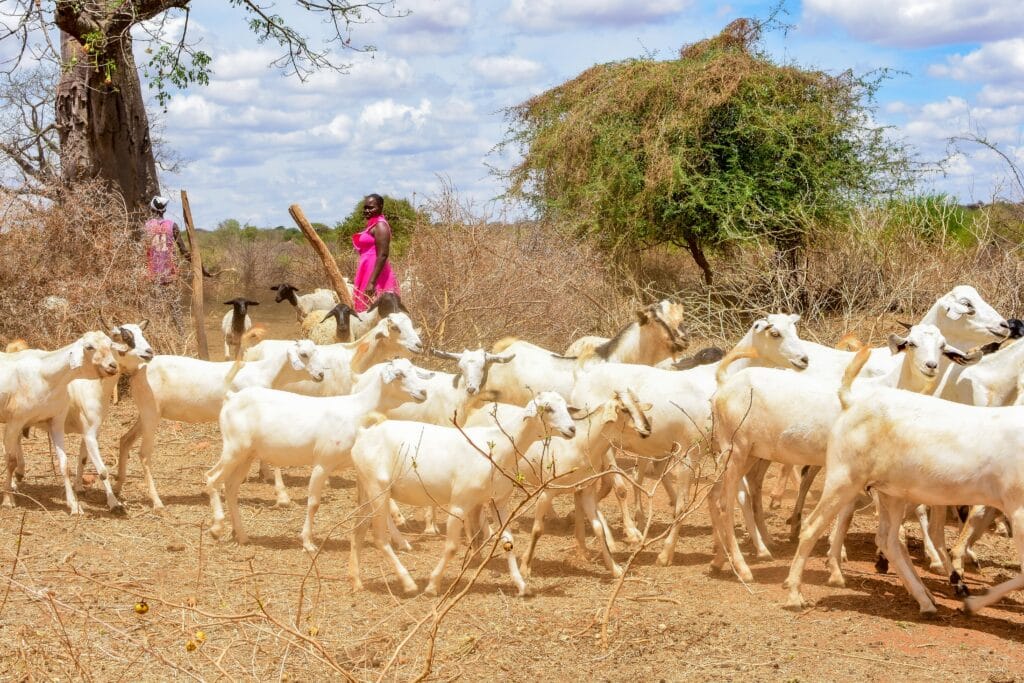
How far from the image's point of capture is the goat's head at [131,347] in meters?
9.24

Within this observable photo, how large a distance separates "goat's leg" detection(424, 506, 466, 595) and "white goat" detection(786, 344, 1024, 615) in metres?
2.07

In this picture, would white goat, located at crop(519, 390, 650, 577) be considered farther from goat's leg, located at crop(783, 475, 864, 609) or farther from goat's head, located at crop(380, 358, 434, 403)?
goat's leg, located at crop(783, 475, 864, 609)

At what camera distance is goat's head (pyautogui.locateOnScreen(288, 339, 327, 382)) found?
9.45 m

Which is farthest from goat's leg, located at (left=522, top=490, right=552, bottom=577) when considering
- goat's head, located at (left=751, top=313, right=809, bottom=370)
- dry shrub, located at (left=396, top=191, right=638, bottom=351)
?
dry shrub, located at (left=396, top=191, right=638, bottom=351)

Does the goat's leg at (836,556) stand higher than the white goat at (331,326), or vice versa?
the white goat at (331,326)

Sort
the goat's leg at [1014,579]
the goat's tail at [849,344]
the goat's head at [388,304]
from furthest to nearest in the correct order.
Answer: the goat's head at [388,304] < the goat's tail at [849,344] < the goat's leg at [1014,579]

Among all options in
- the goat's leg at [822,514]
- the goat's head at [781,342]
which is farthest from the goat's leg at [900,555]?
the goat's head at [781,342]

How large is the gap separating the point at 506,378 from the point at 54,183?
24.0 feet

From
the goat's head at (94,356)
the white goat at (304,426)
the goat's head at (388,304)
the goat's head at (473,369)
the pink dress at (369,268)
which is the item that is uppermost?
the pink dress at (369,268)

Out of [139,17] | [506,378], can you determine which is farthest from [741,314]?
[139,17]

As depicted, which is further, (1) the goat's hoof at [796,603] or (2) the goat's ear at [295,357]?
(2) the goat's ear at [295,357]

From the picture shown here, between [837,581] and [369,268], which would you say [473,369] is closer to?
[837,581]

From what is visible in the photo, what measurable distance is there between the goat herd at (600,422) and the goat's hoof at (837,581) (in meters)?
0.02

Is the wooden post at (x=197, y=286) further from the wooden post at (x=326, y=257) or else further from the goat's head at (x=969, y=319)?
the goat's head at (x=969, y=319)
